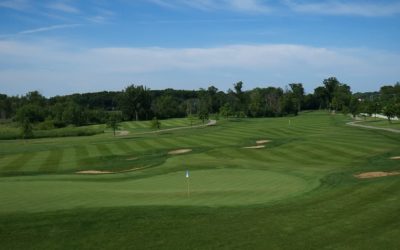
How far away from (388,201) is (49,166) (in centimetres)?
3105

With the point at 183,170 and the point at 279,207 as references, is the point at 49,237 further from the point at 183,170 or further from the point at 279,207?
the point at 183,170

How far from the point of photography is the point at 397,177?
2403cm

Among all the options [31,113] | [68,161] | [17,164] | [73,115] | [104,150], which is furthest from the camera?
[31,113]

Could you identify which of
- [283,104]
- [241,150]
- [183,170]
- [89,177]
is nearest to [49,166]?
[89,177]

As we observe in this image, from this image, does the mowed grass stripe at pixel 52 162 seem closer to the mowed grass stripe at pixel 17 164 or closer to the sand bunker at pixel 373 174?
the mowed grass stripe at pixel 17 164

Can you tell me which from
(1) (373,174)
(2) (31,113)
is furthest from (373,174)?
(2) (31,113)

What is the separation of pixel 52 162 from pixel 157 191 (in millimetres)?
23905

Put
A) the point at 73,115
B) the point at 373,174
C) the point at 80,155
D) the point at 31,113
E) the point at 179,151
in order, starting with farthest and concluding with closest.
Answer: the point at 31,113 < the point at 73,115 < the point at 80,155 < the point at 179,151 < the point at 373,174

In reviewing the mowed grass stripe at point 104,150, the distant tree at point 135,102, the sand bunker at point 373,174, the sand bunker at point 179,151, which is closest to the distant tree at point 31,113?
the distant tree at point 135,102

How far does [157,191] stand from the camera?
23281 millimetres

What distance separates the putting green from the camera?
66.0 feet

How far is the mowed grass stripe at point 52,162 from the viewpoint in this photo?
39.6m

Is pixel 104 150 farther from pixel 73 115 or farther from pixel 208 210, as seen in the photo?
pixel 73 115

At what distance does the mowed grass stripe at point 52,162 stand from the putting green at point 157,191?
10649mm
